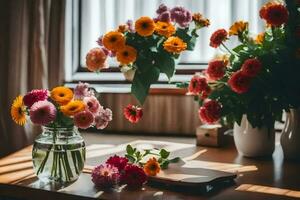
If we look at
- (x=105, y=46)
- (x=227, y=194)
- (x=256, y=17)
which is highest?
(x=256, y=17)

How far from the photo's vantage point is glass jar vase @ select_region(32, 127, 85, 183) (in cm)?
113

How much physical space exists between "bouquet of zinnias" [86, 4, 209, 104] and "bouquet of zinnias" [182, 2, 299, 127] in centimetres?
12

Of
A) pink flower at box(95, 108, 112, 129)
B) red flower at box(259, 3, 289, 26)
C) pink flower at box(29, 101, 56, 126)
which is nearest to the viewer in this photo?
pink flower at box(29, 101, 56, 126)

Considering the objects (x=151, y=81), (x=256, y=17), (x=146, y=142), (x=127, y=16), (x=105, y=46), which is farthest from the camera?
(x=127, y=16)

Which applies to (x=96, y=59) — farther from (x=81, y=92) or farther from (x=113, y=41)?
(x=81, y=92)

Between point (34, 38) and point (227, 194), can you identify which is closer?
point (227, 194)

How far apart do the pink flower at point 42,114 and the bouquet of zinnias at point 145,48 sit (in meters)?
0.31

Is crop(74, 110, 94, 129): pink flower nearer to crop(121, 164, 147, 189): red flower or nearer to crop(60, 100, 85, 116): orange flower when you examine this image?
crop(60, 100, 85, 116): orange flower

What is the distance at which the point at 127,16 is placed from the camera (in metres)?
2.24

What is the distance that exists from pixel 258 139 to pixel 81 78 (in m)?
1.06

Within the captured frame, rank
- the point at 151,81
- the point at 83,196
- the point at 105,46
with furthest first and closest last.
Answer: the point at 151,81 → the point at 105,46 → the point at 83,196

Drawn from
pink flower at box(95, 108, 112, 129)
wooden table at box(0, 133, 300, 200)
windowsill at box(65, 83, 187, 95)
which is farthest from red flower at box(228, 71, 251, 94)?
windowsill at box(65, 83, 187, 95)

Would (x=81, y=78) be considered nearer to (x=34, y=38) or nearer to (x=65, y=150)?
(x=34, y=38)

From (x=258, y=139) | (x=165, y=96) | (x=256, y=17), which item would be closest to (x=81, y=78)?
(x=165, y=96)
